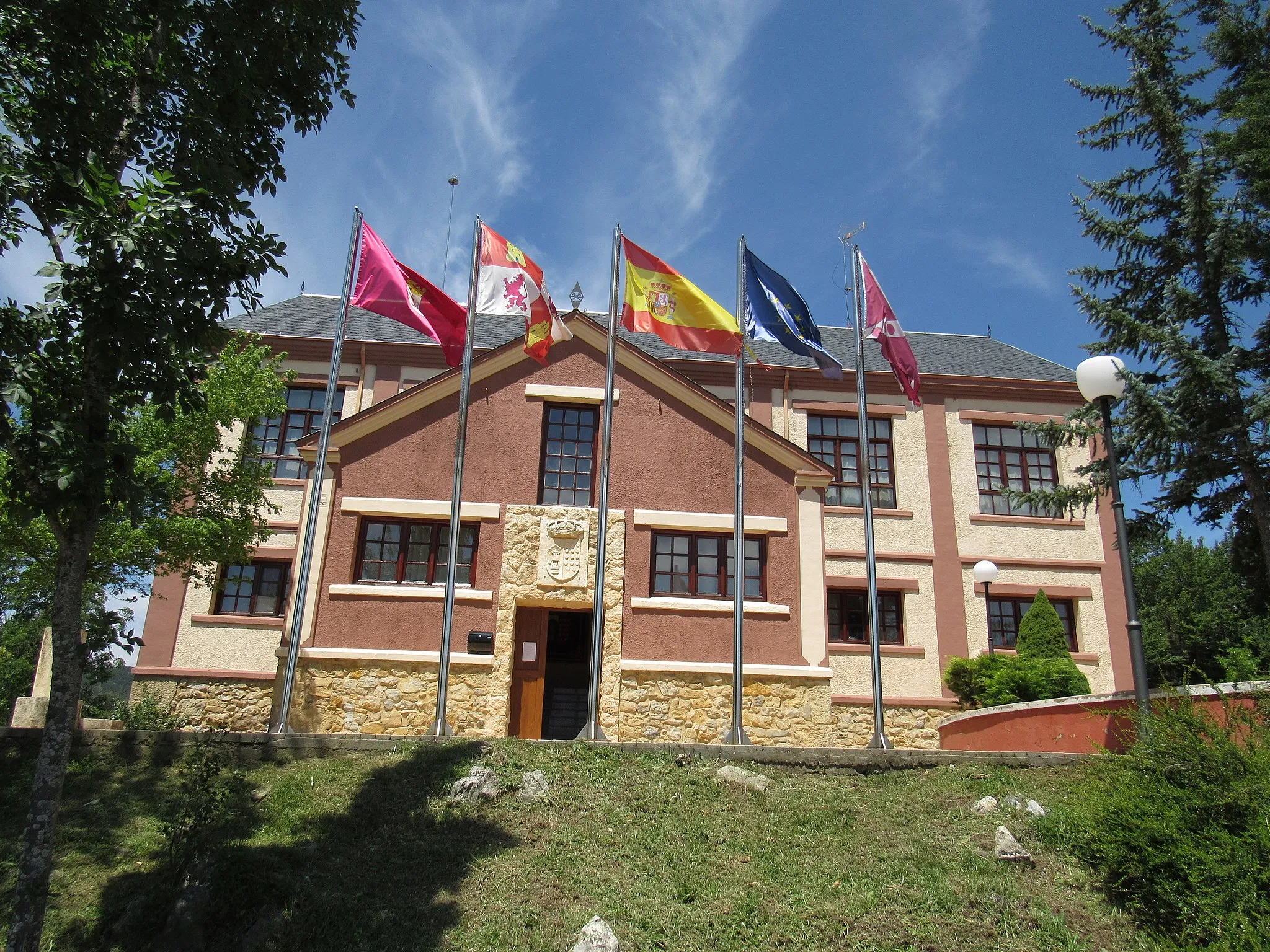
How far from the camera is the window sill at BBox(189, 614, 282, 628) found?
722 inches

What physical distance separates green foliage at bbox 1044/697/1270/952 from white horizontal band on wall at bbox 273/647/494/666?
8712 mm

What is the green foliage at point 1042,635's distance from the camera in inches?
685

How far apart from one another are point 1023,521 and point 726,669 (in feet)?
34.0

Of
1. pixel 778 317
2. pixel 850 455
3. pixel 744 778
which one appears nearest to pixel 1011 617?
pixel 850 455

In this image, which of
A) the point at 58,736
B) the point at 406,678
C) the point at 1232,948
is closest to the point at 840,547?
the point at 406,678

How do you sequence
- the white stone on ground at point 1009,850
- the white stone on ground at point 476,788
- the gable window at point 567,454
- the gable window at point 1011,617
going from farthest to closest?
the gable window at point 1011,617
the gable window at point 567,454
the white stone on ground at point 476,788
the white stone on ground at point 1009,850

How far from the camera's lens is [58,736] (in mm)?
6598

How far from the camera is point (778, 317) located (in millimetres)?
14211

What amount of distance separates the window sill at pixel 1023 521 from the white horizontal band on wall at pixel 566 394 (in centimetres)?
1013

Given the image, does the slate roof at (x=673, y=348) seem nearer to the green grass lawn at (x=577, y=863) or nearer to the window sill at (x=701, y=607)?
the window sill at (x=701, y=607)

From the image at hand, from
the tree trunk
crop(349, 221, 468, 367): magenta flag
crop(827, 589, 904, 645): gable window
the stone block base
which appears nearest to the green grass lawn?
the tree trunk

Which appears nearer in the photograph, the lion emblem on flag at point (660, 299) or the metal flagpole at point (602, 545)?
the metal flagpole at point (602, 545)

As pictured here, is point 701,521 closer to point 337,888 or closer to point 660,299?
point 660,299

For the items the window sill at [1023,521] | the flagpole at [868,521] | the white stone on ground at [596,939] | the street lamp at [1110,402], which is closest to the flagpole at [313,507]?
the white stone on ground at [596,939]
